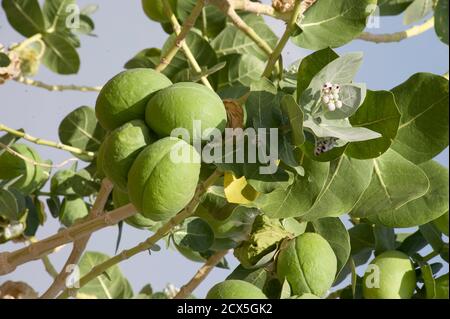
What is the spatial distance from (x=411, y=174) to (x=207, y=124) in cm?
24

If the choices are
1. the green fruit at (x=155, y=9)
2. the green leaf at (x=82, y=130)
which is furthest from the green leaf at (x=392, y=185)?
the green leaf at (x=82, y=130)

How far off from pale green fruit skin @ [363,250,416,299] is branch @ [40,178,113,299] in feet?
1.08

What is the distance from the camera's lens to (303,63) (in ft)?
2.30

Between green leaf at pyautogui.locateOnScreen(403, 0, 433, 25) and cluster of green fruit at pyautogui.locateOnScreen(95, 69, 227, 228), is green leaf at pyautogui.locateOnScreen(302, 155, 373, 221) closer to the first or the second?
cluster of green fruit at pyautogui.locateOnScreen(95, 69, 227, 228)

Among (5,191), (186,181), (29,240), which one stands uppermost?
(186,181)

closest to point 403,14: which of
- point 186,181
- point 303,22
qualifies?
point 303,22

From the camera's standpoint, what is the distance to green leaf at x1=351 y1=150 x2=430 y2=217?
0.75 meters

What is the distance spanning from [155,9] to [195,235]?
32cm

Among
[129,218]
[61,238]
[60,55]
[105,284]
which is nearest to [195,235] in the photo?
[129,218]

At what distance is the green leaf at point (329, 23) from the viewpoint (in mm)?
777

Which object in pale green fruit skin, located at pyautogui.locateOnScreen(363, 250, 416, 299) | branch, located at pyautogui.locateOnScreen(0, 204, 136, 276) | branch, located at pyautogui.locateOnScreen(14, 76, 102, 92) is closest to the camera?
branch, located at pyautogui.locateOnScreen(0, 204, 136, 276)

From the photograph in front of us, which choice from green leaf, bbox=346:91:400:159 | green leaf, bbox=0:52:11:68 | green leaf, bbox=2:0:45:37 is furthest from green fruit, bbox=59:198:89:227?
green leaf, bbox=346:91:400:159

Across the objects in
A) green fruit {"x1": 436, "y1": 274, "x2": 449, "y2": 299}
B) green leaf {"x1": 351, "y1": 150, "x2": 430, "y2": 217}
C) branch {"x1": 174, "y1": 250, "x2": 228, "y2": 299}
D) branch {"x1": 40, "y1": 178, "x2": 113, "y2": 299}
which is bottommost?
green fruit {"x1": 436, "y1": 274, "x2": 449, "y2": 299}

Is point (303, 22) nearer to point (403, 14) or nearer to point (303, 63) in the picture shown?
point (303, 63)
